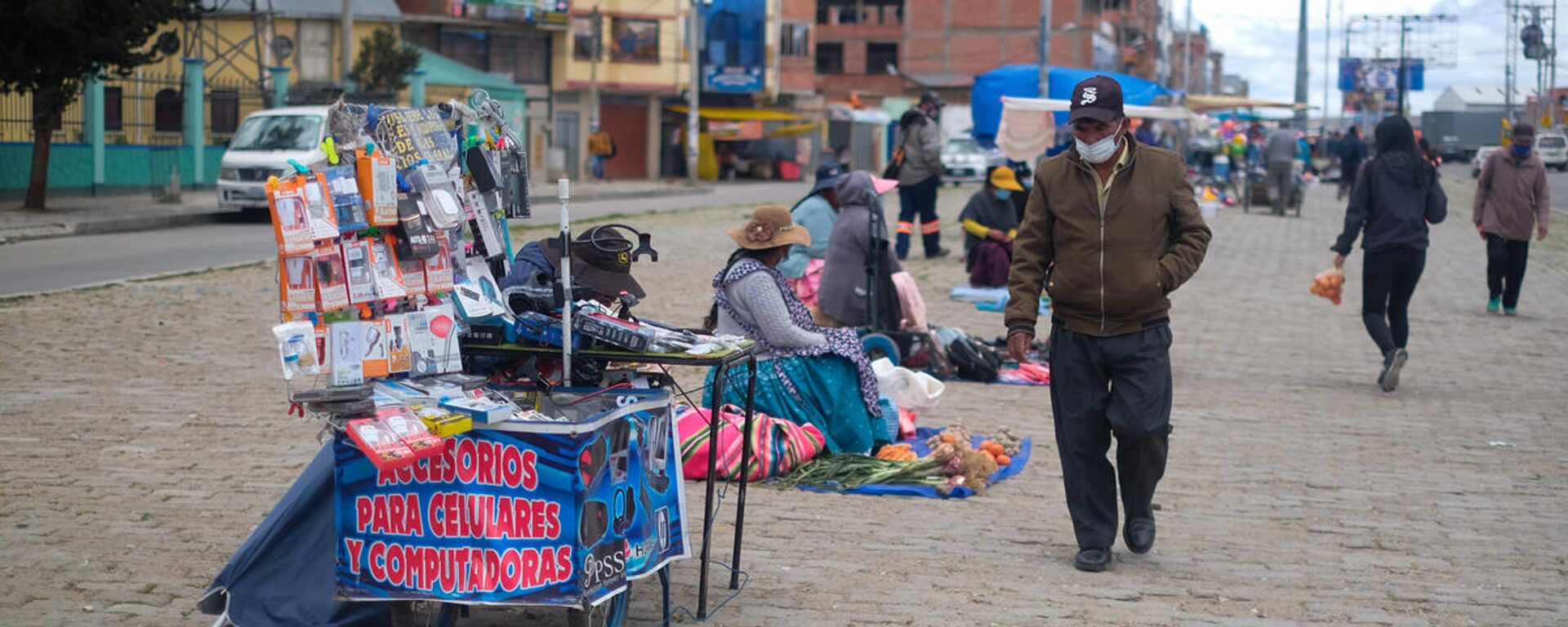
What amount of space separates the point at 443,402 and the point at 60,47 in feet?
76.4

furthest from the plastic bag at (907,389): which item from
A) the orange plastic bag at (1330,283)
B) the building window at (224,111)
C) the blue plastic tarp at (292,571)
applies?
the building window at (224,111)

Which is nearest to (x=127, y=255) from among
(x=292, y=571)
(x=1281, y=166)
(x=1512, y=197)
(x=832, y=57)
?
(x=1512, y=197)

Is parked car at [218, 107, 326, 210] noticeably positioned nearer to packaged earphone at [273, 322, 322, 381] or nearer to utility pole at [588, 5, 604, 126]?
packaged earphone at [273, 322, 322, 381]

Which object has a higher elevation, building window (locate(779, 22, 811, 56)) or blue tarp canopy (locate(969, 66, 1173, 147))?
Result: building window (locate(779, 22, 811, 56))

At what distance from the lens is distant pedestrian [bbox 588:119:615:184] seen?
56.7 metres

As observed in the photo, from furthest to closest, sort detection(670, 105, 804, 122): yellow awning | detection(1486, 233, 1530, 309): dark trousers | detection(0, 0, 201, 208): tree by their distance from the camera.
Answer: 1. detection(670, 105, 804, 122): yellow awning
2. detection(0, 0, 201, 208): tree
3. detection(1486, 233, 1530, 309): dark trousers

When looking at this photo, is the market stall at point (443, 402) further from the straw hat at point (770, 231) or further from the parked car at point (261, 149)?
the parked car at point (261, 149)

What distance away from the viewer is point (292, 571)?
200 inches

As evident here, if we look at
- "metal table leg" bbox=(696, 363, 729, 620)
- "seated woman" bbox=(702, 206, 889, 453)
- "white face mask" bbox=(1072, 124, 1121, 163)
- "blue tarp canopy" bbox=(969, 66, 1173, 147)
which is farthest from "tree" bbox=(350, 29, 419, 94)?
"metal table leg" bbox=(696, 363, 729, 620)

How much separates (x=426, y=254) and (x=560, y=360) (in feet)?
1.94

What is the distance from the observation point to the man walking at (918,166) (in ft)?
66.0

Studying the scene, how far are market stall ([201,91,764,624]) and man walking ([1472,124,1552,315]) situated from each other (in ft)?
39.8

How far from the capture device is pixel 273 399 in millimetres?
9766

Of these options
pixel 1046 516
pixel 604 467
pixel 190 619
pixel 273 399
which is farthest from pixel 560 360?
pixel 273 399
